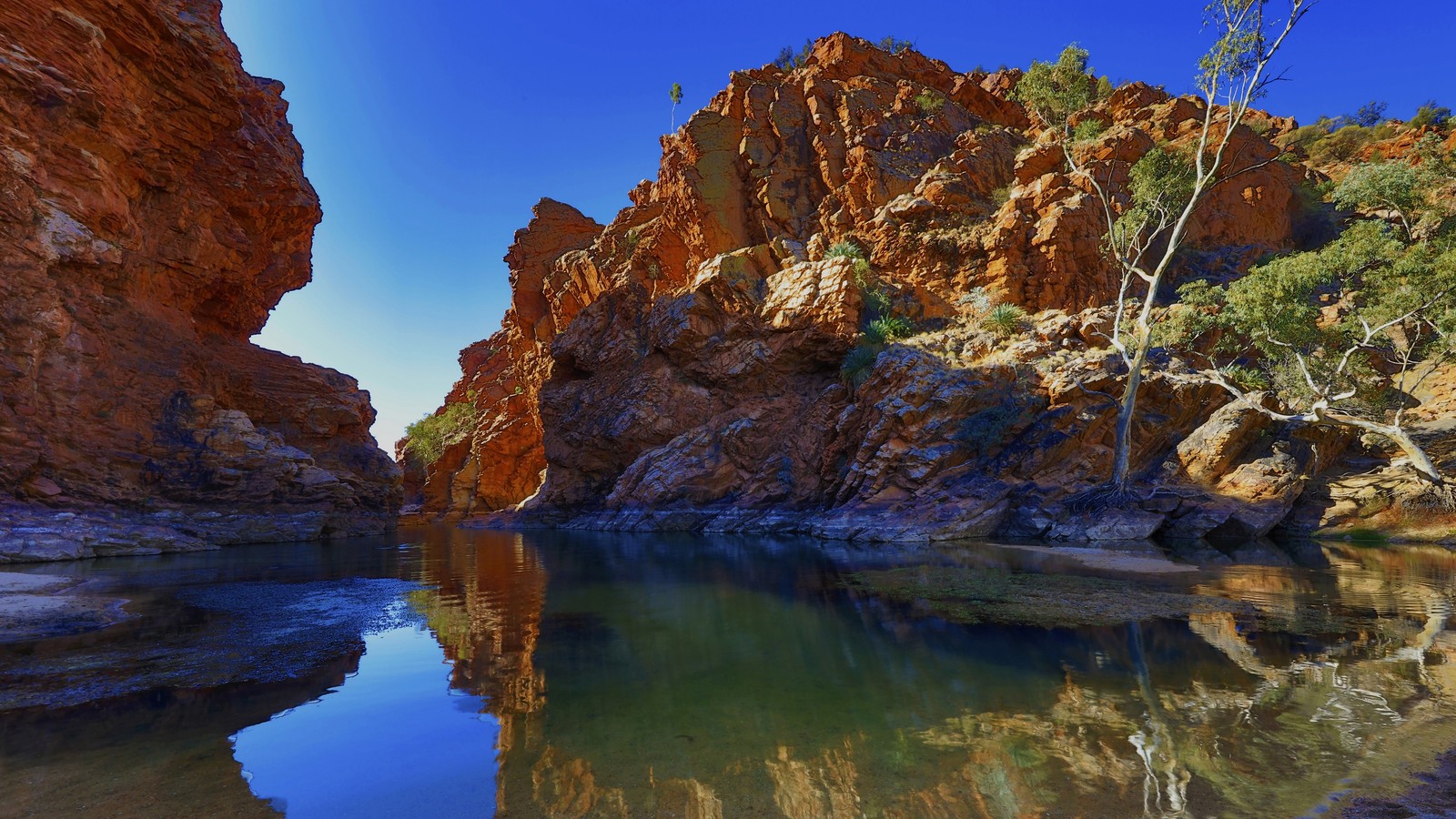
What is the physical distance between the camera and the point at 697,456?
106ft

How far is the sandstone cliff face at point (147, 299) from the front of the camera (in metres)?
19.0

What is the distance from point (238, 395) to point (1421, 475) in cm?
4772

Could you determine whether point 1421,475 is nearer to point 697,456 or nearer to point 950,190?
point 950,190

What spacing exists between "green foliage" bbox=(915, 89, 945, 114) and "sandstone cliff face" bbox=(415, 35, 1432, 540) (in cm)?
13

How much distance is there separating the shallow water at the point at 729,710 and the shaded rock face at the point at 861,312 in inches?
527

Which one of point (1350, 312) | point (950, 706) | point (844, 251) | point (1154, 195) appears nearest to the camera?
point (950, 706)

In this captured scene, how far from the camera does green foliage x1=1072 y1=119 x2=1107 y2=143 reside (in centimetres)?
3316

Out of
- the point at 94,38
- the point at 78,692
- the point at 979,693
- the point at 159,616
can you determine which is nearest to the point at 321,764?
the point at 78,692

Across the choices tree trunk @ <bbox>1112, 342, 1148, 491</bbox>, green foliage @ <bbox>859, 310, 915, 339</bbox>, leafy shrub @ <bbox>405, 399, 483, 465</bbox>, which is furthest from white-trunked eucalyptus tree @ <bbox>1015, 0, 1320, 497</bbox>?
leafy shrub @ <bbox>405, 399, 483, 465</bbox>

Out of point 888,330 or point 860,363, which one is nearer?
point 860,363

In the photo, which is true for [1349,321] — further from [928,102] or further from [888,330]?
[928,102]

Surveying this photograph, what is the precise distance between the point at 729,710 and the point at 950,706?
1.68m

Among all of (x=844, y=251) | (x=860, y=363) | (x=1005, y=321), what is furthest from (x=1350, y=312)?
(x=844, y=251)

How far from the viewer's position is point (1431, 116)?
4138cm
